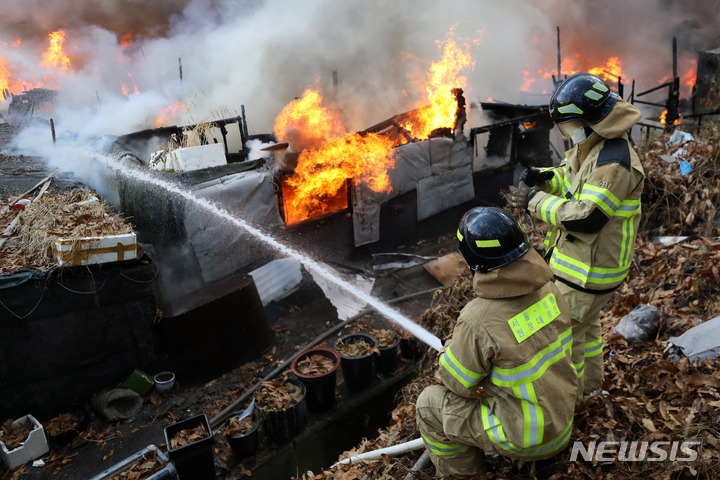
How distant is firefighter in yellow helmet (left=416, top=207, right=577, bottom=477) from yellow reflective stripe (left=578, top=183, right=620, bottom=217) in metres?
0.92

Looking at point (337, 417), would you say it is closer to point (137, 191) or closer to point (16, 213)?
point (137, 191)

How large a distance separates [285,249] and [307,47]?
1429cm

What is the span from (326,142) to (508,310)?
9003mm

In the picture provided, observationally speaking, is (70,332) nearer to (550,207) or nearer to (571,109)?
(550,207)

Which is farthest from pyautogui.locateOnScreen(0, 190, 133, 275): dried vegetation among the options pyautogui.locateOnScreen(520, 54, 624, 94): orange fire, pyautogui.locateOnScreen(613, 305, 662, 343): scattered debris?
pyautogui.locateOnScreen(520, 54, 624, 94): orange fire

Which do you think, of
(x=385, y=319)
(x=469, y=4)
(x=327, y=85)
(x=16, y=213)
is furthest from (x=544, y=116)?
(x=16, y=213)

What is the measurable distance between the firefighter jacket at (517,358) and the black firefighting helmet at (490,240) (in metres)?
0.05

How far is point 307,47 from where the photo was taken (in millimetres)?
21406

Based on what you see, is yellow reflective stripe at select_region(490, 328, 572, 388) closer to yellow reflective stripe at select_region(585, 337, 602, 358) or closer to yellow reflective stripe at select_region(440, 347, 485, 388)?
yellow reflective stripe at select_region(440, 347, 485, 388)

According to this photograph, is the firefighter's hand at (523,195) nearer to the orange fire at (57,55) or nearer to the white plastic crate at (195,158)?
the white plastic crate at (195,158)

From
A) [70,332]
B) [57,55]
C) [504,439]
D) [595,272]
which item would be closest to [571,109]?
[595,272]

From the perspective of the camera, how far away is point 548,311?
9.05ft

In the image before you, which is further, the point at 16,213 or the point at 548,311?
the point at 16,213

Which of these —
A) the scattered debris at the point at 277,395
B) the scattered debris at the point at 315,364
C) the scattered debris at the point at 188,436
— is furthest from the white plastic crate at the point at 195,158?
the scattered debris at the point at 188,436
